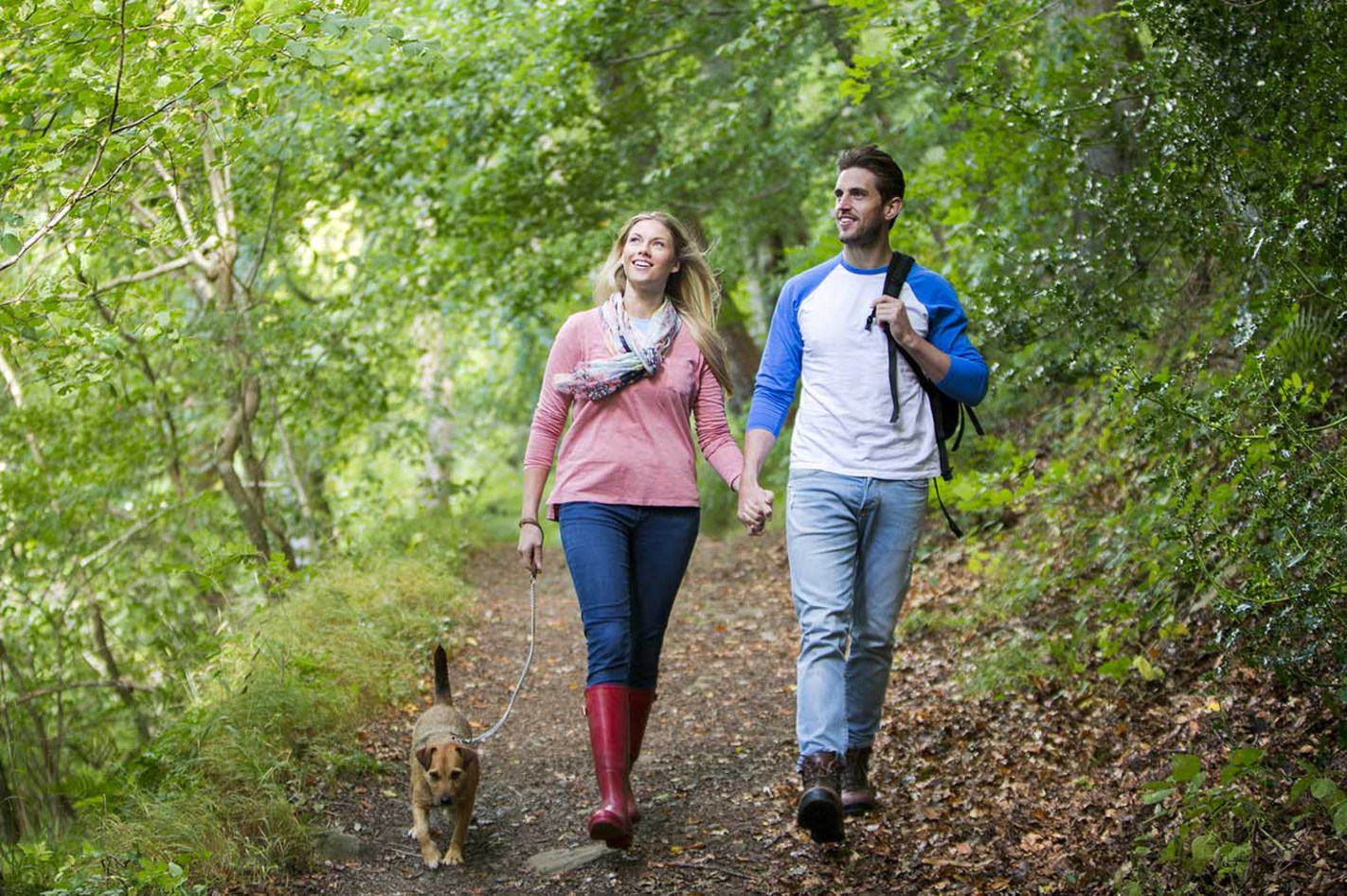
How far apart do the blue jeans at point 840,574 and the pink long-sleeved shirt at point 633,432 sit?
0.36 metres

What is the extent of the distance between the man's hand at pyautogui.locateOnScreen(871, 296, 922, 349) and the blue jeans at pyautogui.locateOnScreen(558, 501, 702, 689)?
99cm

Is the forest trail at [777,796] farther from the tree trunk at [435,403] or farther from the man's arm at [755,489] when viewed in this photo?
the tree trunk at [435,403]

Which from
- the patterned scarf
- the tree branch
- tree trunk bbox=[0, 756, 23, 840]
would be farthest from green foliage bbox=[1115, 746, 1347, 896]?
the tree branch

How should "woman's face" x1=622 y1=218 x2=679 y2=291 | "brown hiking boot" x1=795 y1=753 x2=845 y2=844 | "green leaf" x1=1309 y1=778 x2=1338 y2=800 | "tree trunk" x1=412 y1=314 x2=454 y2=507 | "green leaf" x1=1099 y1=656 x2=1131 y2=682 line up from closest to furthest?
"green leaf" x1=1309 y1=778 x2=1338 y2=800 → "brown hiking boot" x1=795 y1=753 x2=845 y2=844 → "woman's face" x1=622 y1=218 x2=679 y2=291 → "green leaf" x1=1099 y1=656 x2=1131 y2=682 → "tree trunk" x1=412 y1=314 x2=454 y2=507

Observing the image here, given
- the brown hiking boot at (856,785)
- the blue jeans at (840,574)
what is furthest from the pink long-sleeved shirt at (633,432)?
the brown hiking boot at (856,785)

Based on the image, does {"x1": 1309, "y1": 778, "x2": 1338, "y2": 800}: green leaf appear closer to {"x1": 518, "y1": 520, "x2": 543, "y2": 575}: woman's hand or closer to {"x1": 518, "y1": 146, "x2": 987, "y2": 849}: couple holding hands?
{"x1": 518, "y1": 146, "x2": 987, "y2": 849}: couple holding hands

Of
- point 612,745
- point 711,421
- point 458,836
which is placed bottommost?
point 458,836

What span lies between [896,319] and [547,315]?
9378mm

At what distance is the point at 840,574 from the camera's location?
4.38 m

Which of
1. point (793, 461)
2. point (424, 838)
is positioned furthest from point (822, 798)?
point (424, 838)

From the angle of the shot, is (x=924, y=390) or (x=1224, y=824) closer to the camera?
(x=1224, y=824)

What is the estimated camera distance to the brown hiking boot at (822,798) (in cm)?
407

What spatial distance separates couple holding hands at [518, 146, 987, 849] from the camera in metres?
4.36

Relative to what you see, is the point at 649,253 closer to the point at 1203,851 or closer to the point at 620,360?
the point at 620,360
